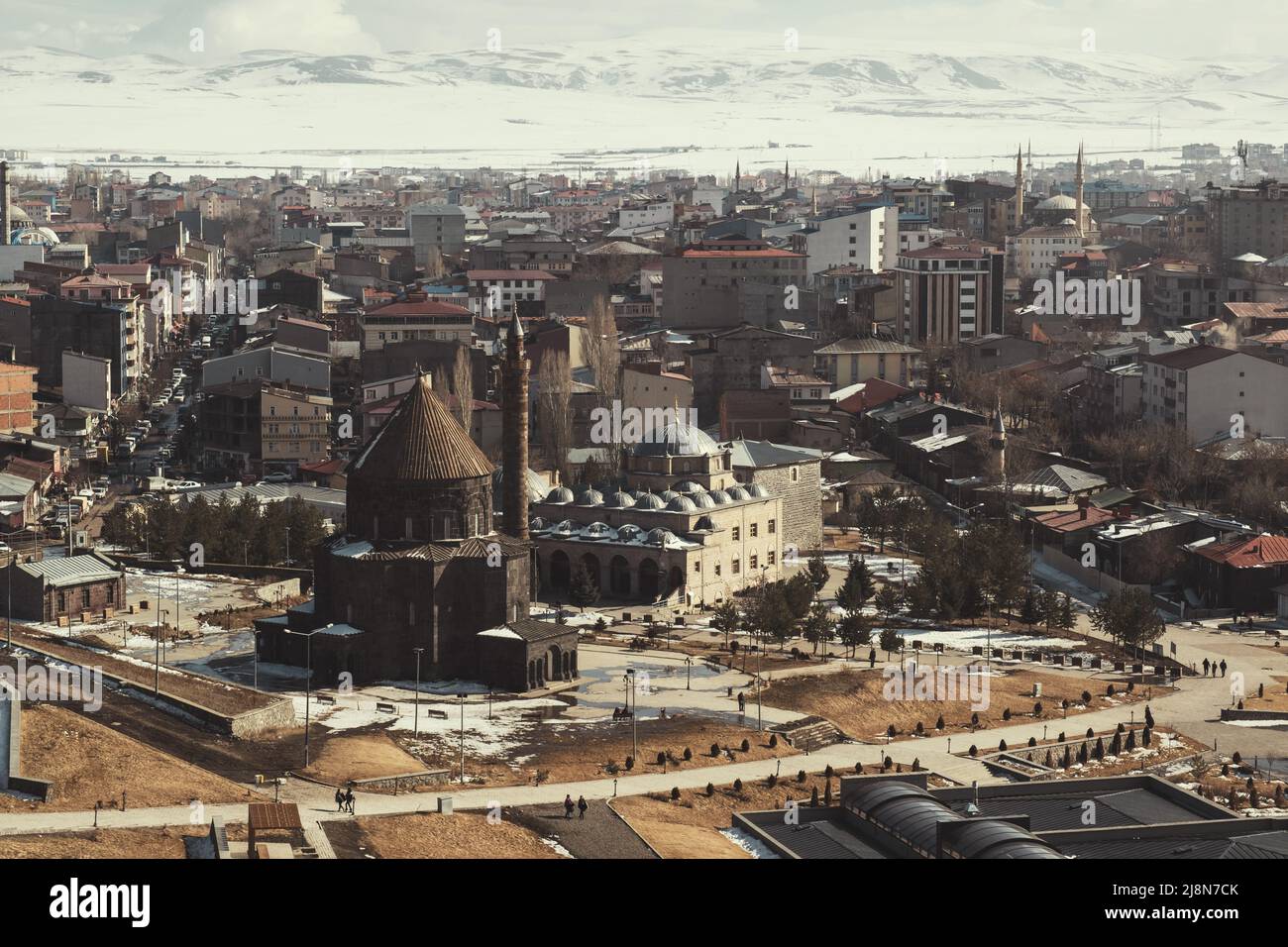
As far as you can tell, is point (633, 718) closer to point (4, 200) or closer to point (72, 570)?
point (72, 570)

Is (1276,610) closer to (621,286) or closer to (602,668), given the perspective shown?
(602,668)

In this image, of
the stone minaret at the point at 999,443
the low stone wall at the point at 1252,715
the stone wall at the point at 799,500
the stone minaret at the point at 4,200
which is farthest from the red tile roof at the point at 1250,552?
the stone minaret at the point at 4,200

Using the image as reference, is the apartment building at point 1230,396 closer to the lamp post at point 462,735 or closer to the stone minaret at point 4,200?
the lamp post at point 462,735

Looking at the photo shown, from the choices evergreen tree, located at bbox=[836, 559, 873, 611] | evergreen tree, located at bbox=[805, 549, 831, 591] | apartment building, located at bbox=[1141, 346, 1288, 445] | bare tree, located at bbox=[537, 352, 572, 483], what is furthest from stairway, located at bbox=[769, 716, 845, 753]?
apartment building, located at bbox=[1141, 346, 1288, 445]

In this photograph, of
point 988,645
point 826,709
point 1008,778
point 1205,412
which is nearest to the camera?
point 1008,778

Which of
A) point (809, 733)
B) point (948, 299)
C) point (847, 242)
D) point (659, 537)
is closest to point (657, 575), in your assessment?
point (659, 537)
